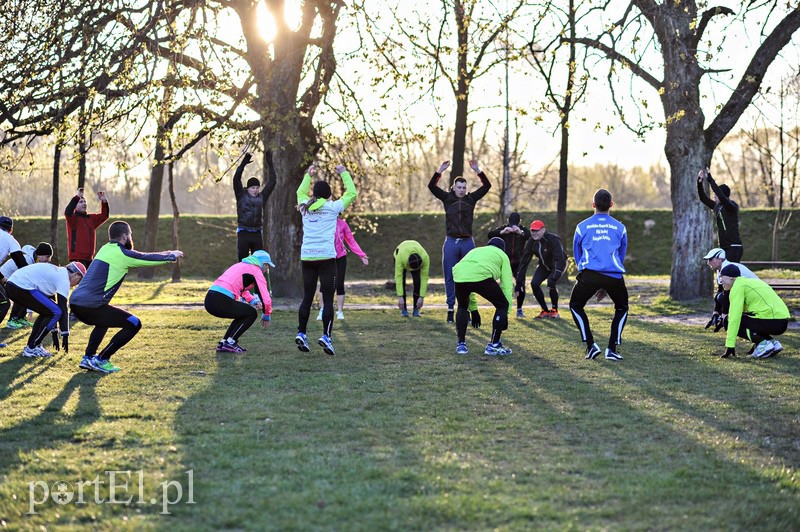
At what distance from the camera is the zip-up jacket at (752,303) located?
10609 mm

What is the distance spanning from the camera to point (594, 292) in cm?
1055

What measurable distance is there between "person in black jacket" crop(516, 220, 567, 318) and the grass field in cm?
443

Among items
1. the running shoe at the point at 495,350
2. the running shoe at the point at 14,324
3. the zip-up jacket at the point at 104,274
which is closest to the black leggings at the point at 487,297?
the running shoe at the point at 495,350

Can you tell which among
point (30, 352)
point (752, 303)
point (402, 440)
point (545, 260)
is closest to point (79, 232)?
point (30, 352)

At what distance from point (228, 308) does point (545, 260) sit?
691 cm

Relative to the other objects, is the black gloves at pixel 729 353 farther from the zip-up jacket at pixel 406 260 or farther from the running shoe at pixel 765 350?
the zip-up jacket at pixel 406 260

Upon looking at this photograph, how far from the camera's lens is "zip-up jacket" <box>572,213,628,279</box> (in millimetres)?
10336

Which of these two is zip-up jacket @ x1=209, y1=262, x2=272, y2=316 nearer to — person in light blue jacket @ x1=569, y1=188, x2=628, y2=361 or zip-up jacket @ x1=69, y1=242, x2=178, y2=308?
zip-up jacket @ x1=69, y1=242, x2=178, y2=308

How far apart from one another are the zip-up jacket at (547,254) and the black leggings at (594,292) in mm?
4832

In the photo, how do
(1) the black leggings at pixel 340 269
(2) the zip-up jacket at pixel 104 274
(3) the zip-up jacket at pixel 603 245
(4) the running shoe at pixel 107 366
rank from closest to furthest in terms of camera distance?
1. (2) the zip-up jacket at pixel 104 274
2. (4) the running shoe at pixel 107 366
3. (3) the zip-up jacket at pixel 603 245
4. (1) the black leggings at pixel 340 269

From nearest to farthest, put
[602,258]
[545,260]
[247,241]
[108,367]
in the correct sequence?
1. [108,367]
2. [602,258]
3. [247,241]
4. [545,260]

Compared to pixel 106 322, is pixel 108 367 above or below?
below

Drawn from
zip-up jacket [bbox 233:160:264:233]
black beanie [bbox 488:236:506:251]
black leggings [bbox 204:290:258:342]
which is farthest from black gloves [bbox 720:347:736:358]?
zip-up jacket [bbox 233:160:264:233]

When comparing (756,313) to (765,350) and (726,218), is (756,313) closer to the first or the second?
(765,350)
